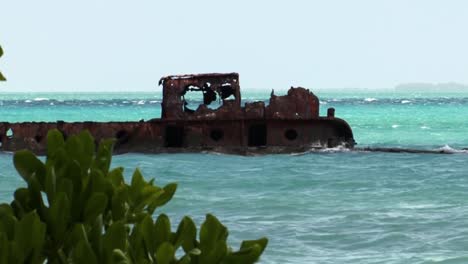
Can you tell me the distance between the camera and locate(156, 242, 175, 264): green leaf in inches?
93.5

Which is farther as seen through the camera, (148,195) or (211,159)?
(211,159)

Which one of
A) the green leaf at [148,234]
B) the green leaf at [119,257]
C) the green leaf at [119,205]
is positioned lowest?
the green leaf at [119,257]

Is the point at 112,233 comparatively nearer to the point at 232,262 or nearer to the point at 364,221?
the point at 232,262

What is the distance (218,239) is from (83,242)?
0.31m

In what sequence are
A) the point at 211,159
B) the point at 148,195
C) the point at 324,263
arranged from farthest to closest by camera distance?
the point at 211,159 < the point at 324,263 < the point at 148,195

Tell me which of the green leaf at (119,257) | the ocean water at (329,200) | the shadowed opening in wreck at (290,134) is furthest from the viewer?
the shadowed opening in wreck at (290,134)

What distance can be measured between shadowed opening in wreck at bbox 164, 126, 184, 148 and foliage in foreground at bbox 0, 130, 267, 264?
88.0ft

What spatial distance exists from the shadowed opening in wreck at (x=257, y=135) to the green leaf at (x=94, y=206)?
87.7 feet

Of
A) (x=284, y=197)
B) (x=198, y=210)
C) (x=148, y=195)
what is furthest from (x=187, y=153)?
(x=148, y=195)

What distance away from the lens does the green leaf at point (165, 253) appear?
238 centimetres

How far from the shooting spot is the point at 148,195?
2684 millimetres

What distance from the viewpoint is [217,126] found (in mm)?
29188

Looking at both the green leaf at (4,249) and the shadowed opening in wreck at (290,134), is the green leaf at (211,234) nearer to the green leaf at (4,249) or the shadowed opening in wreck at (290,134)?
the green leaf at (4,249)

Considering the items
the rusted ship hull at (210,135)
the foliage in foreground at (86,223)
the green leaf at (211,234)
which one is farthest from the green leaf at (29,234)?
the rusted ship hull at (210,135)
